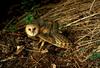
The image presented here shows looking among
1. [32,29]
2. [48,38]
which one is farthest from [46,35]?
[32,29]

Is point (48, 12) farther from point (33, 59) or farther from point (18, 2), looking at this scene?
point (33, 59)

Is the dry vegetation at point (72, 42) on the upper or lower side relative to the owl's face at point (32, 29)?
lower

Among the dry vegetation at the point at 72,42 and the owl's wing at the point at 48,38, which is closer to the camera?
the dry vegetation at the point at 72,42

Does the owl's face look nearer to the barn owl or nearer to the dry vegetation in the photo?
the barn owl

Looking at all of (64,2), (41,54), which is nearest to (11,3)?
(64,2)

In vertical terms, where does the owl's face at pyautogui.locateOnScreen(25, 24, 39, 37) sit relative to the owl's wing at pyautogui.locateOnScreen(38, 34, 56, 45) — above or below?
above

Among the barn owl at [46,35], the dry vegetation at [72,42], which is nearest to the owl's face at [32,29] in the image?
the barn owl at [46,35]

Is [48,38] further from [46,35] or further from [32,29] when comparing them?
[32,29]

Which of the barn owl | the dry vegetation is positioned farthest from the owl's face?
the dry vegetation

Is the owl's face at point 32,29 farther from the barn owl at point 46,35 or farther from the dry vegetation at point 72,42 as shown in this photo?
the dry vegetation at point 72,42
